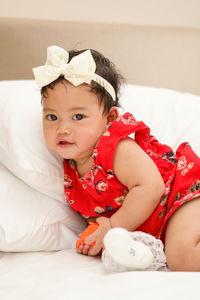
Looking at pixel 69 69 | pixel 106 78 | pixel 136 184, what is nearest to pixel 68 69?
pixel 69 69

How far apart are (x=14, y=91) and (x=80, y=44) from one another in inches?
23.3

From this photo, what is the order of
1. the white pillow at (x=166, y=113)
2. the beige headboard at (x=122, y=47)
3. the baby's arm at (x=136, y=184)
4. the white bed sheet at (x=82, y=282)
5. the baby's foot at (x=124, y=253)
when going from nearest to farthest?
the white bed sheet at (x=82, y=282) < the baby's foot at (x=124, y=253) < the baby's arm at (x=136, y=184) < the white pillow at (x=166, y=113) < the beige headboard at (x=122, y=47)

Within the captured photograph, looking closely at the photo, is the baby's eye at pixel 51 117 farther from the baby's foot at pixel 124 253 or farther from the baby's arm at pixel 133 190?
the baby's foot at pixel 124 253

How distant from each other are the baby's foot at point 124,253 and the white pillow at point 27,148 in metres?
0.35

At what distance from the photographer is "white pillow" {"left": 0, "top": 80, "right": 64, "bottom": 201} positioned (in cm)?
134

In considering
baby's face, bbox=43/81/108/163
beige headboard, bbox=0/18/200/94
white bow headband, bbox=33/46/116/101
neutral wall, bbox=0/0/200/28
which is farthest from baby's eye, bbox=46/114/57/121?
neutral wall, bbox=0/0/200/28

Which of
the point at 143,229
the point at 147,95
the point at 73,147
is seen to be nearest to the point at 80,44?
the point at 147,95

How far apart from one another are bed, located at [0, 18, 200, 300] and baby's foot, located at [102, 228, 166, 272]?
34 mm

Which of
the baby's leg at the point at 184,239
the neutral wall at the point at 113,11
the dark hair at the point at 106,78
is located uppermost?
the neutral wall at the point at 113,11

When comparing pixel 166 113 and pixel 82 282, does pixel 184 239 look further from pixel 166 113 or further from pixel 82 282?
pixel 166 113

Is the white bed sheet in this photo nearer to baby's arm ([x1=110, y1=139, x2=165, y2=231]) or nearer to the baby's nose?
baby's arm ([x1=110, y1=139, x2=165, y2=231])

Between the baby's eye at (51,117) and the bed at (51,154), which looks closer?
the bed at (51,154)

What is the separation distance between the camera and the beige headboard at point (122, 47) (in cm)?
193

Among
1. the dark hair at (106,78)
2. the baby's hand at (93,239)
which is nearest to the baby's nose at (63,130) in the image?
the dark hair at (106,78)
